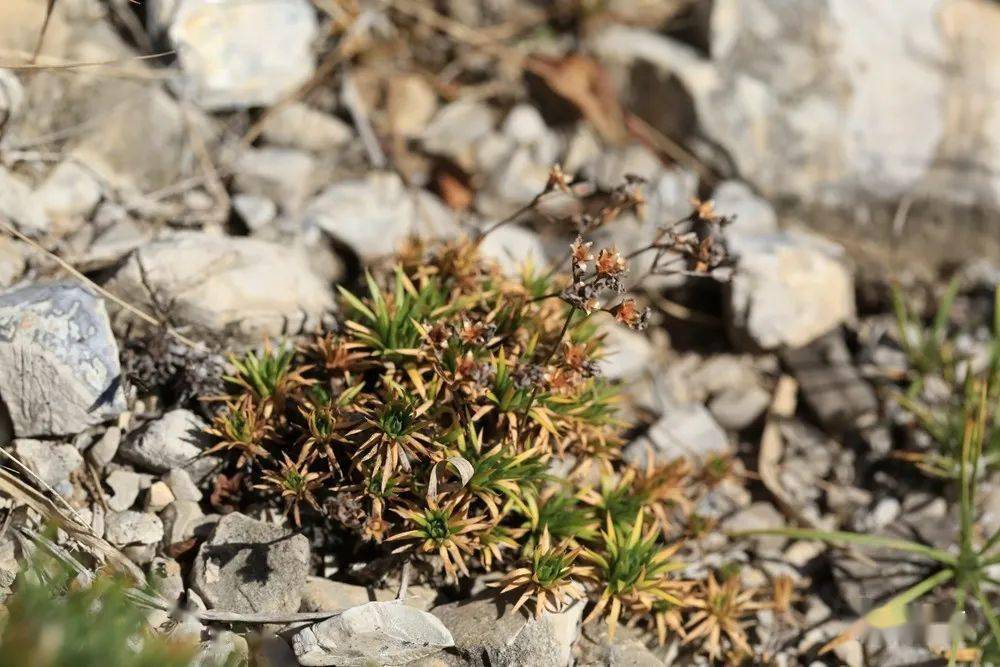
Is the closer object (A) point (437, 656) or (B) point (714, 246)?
(A) point (437, 656)

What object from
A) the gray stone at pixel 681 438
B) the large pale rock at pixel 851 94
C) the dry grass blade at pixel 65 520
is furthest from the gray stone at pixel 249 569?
the large pale rock at pixel 851 94

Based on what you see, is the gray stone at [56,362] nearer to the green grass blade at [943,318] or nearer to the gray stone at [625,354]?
the gray stone at [625,354]

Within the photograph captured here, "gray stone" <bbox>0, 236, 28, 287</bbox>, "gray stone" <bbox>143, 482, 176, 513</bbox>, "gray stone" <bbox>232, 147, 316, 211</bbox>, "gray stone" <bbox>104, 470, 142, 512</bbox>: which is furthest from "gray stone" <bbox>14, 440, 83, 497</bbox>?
"gray stone" <bbox>232, 147, 316, 211</bbox>

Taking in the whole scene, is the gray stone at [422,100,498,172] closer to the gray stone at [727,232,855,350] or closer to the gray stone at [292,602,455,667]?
the gray stone at [727,232,855,350]

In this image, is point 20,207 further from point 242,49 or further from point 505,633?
point 505,633

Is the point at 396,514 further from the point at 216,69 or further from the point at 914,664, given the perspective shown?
the point at 216,69

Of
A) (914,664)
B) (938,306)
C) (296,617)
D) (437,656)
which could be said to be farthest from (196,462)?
(938,306)

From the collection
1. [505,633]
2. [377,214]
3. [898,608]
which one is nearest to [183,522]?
[505,633]
